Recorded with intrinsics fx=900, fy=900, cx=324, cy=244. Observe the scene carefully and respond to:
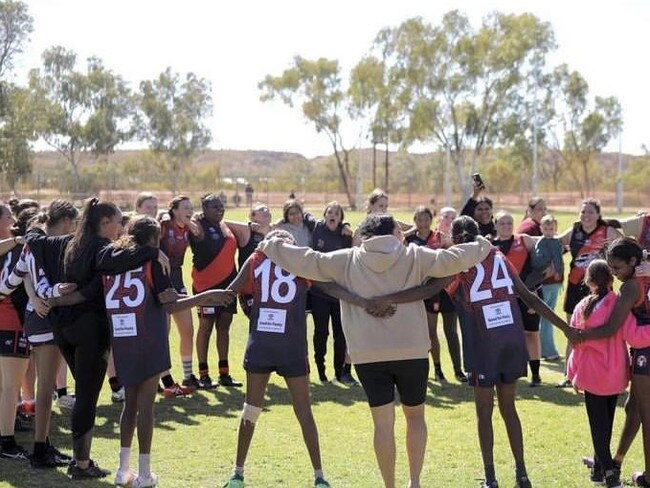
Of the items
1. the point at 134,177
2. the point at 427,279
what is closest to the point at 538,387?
the point at 427,279

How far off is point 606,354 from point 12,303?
4.74m

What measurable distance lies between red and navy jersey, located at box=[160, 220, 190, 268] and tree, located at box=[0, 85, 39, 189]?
57157 millimetres

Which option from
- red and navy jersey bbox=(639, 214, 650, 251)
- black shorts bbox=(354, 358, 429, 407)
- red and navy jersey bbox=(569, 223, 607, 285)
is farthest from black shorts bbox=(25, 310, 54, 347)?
red and navy jersey bbox=(569, 223, 607, 285)

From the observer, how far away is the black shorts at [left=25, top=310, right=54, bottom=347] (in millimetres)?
7105

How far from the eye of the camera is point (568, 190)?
92.0 m

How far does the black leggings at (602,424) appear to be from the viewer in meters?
6.41

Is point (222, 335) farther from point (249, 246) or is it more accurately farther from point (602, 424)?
point (602, 424)

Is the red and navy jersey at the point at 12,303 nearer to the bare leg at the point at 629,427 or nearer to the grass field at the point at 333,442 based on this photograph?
the grass field at the point at 333,442

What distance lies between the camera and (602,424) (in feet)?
21.0

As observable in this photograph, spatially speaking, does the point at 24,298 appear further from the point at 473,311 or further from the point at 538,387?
the point at 538,387

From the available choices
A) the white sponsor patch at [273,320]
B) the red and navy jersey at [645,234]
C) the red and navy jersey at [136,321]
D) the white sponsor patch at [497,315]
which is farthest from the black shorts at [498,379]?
the red and navy jersey at [645,234]

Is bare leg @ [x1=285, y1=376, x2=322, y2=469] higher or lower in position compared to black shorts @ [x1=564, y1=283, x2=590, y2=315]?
lower

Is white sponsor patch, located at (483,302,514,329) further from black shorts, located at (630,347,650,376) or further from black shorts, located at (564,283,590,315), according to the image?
black shorts, located at (564,283,590,315)

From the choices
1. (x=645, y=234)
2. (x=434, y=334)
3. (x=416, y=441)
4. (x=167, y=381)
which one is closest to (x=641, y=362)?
(x=416, y=441)
